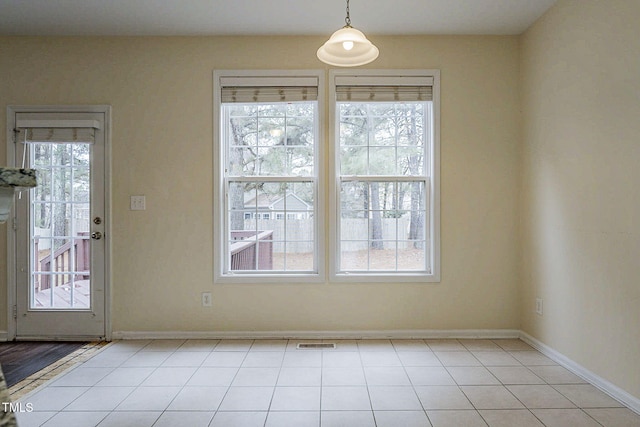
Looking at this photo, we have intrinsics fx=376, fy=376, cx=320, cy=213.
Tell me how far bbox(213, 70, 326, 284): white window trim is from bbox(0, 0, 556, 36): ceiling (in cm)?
35

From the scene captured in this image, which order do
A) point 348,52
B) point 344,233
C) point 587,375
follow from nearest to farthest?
point 348,52 < point 587,375 < point 344,233

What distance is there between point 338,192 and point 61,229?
2.44m

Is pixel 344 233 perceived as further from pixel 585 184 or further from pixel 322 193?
pixel 585 184

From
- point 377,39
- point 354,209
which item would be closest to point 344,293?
point 354,209

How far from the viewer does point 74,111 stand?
324cm

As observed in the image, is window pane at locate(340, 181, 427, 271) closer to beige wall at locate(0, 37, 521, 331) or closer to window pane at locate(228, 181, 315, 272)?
beige wall at locate(0, 37, 521, 331)

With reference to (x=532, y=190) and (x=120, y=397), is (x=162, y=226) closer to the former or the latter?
(x=120, y=397)

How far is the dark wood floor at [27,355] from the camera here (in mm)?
2621

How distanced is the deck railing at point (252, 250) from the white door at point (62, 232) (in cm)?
113

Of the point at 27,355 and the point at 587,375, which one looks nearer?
the point at 587,375

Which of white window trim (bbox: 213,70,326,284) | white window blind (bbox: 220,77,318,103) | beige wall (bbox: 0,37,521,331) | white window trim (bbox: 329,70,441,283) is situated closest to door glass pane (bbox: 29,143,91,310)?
beige wall (bbox: 0,37,521,331)

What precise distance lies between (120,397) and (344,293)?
1.79 meters

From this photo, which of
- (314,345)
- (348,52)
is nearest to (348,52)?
(348,52)

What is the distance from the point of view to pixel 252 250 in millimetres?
3375
